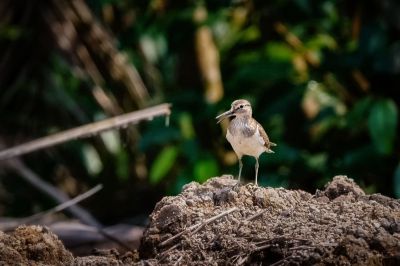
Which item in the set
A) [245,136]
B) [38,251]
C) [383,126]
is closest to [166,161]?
[383,126]

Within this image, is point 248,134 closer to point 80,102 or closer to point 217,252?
point 217,252

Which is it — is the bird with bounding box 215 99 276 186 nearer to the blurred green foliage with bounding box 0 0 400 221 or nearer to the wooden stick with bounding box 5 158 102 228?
the wooden stick with bounding box 5 158 102 228

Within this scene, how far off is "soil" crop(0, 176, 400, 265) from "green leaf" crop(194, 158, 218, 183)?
227cm

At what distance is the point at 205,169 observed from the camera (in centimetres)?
520

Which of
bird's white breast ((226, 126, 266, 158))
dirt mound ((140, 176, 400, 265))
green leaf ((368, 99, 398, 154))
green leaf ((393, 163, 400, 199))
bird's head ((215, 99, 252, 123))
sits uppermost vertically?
green leaf ((368, 99, 398, 154))

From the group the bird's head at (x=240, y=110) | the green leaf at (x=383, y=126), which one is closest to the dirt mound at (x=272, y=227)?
the bird's head at (x=240, y=110)

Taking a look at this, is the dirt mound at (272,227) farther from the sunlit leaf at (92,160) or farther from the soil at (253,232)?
the sunlit leaf at (92,160)

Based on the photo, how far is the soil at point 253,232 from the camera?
2326 mm

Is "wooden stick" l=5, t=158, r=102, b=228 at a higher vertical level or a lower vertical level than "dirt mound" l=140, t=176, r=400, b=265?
higher

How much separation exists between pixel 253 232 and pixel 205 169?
2696mm

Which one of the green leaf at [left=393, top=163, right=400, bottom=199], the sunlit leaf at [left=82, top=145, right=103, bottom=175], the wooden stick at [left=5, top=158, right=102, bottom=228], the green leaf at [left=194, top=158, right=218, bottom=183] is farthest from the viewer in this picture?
the sunlit leaf at [left=82, top=145, right=103, bottom=175]

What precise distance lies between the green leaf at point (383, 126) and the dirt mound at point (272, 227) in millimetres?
2102

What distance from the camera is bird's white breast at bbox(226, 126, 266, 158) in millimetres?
A: 3039

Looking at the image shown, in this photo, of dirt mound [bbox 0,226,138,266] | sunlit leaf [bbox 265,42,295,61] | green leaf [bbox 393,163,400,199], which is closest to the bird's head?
dirt mound [bbox 0,226,138,266]
